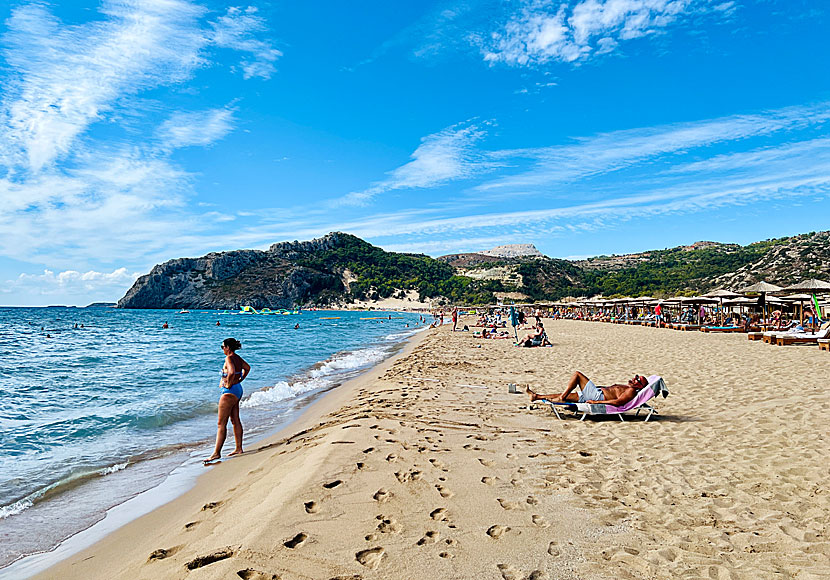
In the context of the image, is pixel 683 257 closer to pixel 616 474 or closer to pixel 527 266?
pixel 527 266

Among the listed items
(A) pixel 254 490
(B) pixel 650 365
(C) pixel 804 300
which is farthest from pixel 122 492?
(C) pixel 804 300

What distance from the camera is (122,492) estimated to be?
17.5 ft

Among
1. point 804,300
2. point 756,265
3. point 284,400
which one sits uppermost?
point 756,265

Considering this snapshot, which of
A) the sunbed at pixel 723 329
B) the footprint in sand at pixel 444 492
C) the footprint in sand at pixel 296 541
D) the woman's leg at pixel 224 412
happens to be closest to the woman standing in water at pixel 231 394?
the woman's leg at pixel 224 412

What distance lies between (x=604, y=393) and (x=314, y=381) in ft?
29.2

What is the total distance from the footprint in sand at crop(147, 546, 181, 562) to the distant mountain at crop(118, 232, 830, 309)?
95.5m

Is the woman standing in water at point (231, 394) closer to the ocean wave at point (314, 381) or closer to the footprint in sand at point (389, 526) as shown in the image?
the footprint in sand at point (389, 526)

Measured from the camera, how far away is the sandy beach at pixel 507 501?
9.70 feet

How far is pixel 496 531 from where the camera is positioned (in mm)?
3396

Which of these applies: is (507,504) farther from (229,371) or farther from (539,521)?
(229,371)

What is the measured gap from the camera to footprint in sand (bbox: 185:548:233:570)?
288 centimetres

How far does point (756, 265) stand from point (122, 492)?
80872mm

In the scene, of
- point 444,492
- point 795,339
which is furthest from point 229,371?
point 795,339

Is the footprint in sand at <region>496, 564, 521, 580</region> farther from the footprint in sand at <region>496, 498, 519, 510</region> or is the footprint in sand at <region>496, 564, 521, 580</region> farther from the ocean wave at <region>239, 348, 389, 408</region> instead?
Result: the ocean wave at <region>239, 348, 389, 408</region>
